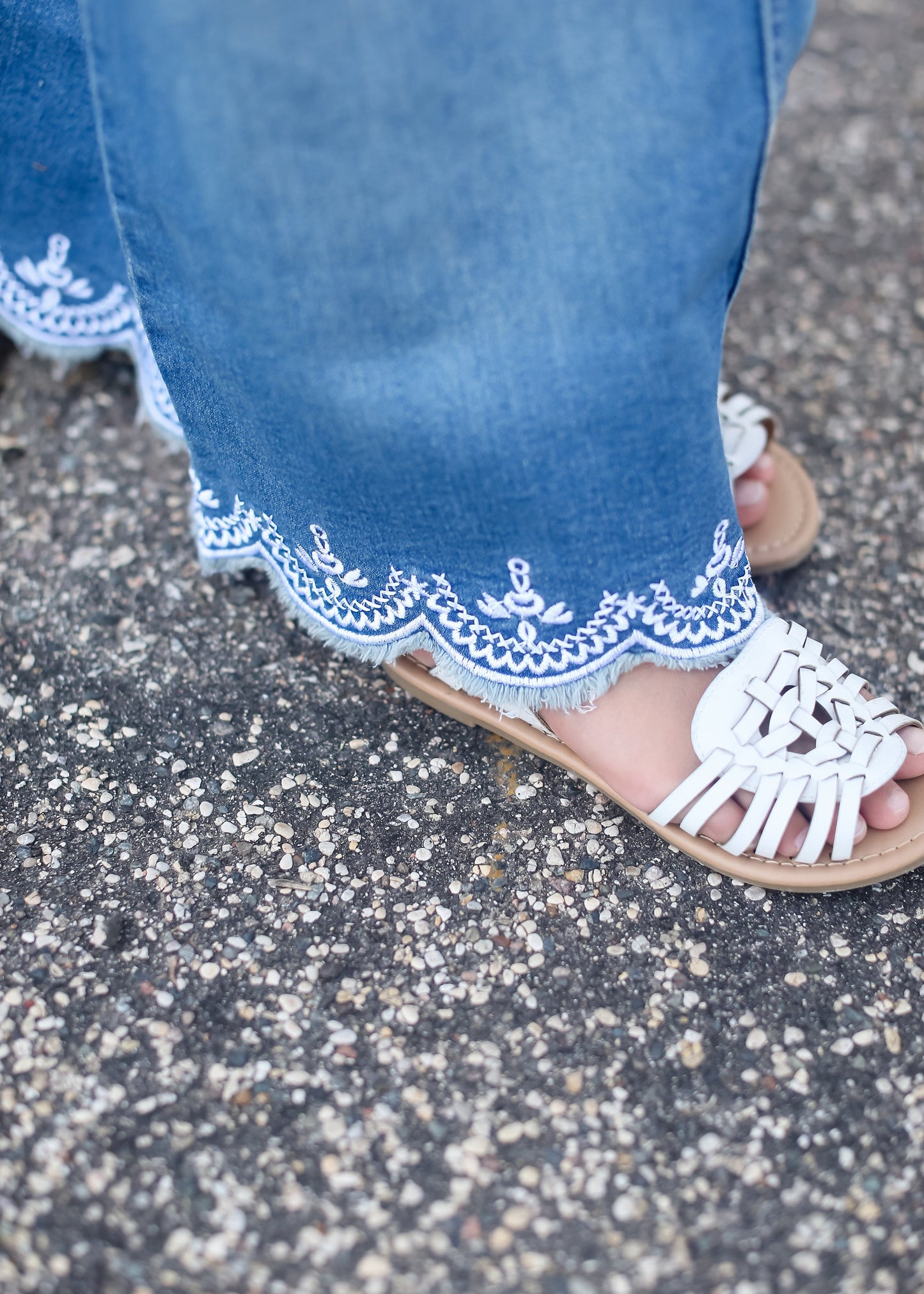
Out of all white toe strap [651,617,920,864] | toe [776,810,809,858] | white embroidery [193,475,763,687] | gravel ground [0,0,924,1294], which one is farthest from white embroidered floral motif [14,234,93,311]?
toe [776,810,809,858]

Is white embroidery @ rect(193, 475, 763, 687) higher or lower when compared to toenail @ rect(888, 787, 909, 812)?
higher

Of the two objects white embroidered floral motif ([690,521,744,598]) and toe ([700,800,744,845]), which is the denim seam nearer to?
white embroidered floral motif ([690,521,744,598])

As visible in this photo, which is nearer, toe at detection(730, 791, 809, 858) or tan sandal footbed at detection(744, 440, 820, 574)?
toe at detection(730, 791, 809, 858)

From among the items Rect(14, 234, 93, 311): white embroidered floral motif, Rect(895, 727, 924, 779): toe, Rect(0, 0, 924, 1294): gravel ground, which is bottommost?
Rect(0, 0, 924, 1294): gravel ground

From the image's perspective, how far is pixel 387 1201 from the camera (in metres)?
0.81

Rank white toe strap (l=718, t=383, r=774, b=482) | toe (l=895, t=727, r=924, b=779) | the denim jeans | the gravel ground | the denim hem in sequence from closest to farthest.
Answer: the denim jeans, the gravel ground, the denim hem, toe (l=895, t=727, r=924, b=779), white toe strap (l=718, t=383, r=774, b=482)

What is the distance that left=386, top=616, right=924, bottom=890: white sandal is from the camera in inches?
37.6

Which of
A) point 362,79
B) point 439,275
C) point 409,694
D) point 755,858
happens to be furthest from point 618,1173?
point 362,79

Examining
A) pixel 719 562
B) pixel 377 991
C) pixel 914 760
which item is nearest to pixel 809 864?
pixel 914 760

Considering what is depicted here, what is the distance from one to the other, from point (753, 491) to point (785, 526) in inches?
2.7

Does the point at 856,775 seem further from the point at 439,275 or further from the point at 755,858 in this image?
the point at 439,275

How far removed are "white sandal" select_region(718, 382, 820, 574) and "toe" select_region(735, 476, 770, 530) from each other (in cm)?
1

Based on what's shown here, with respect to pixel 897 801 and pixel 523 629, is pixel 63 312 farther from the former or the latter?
pixel 897 801

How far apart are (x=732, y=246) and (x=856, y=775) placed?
0.51 metres
